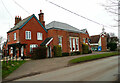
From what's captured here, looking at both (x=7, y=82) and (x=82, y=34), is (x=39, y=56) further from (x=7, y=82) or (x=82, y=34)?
(x=82, y=34)

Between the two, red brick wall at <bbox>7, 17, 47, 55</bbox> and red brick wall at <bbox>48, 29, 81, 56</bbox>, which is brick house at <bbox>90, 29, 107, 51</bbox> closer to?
red brick wall at <bbox>48, 29, 81, 56</bbox>

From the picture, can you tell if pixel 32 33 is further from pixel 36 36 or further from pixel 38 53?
pixel 38 53

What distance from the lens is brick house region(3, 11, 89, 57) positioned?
21544 mm

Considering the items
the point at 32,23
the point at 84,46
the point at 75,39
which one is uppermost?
the point at 32,23

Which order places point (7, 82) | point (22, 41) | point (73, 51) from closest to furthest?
1. point (7, 82)
2. point (22, 41)
3. point (73, 51)

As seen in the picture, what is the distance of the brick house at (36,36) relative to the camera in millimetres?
21544

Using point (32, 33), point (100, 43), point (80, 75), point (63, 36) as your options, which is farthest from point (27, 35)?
point (100, 43)

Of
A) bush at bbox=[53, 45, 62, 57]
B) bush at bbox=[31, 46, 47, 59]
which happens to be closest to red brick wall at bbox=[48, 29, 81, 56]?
bush at bbox=[53, 45, 62, 57]

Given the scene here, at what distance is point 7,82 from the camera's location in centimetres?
728

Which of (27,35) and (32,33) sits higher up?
(32,33)

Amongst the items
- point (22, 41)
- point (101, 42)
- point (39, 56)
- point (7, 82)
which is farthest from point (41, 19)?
point (101, 42)

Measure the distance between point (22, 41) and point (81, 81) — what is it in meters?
17.1

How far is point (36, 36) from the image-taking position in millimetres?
23453

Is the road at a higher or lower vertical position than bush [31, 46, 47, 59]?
lower
